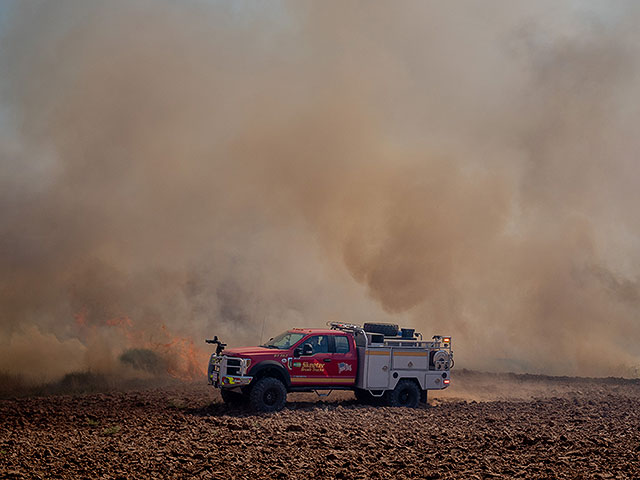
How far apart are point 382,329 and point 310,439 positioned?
24.3 feet

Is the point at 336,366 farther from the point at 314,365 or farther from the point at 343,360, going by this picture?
the point at 314,365

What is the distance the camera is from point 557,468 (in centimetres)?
1024

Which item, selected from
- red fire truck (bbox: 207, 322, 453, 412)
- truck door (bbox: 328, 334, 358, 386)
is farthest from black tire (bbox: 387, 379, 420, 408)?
truck door (bbox: 328, 334, 358, 386)

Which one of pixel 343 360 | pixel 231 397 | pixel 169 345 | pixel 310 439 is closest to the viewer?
pixel 310 439

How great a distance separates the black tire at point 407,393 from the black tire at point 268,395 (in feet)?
12.7

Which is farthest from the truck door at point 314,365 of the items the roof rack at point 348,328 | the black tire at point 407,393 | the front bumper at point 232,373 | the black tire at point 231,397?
the black tire at point 407,393

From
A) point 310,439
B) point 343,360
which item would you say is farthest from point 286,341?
point 310,439

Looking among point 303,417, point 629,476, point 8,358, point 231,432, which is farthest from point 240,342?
point 629,476

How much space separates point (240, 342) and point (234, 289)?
343 inches

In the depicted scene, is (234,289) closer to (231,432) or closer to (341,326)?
(341,326)

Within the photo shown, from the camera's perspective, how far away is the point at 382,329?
19.8 metres

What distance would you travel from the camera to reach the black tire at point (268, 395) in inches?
669

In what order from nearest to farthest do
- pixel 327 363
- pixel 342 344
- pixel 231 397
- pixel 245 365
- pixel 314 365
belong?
pixel 245 365 → pixel 314 365 → pixel 231 397 → pixel 327 363 → pixel 342 344

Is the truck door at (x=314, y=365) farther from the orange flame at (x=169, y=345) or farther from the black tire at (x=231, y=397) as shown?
the orange flame at (x=169, y=345)
